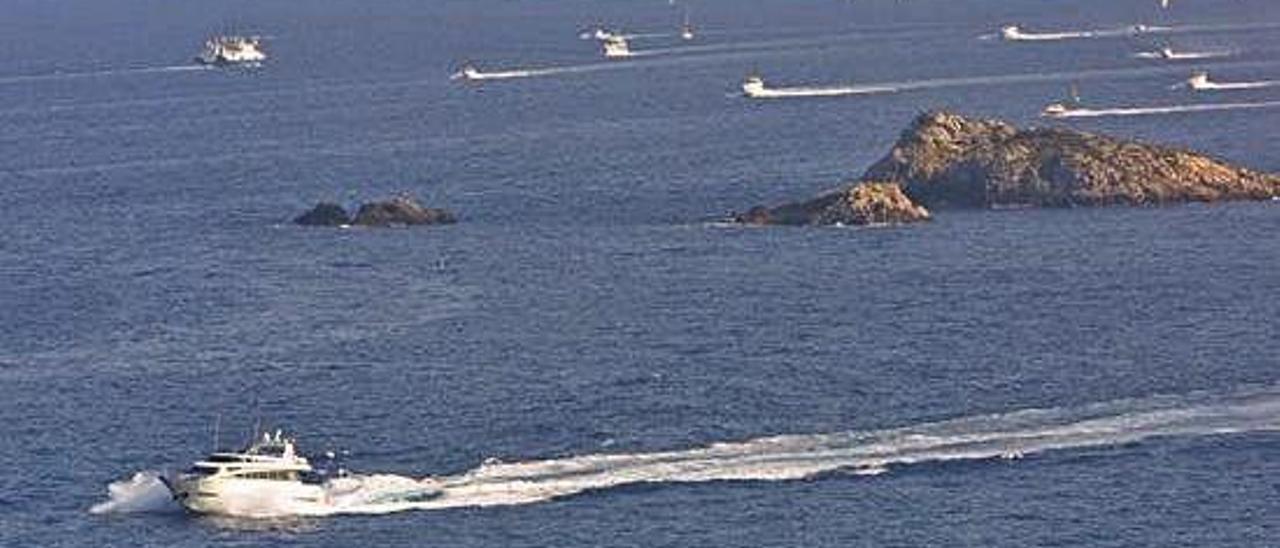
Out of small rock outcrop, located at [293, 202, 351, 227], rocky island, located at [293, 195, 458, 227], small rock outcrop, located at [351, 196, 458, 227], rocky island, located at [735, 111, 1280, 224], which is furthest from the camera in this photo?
small rock outcrop, located at [293, 202, 351, 227]

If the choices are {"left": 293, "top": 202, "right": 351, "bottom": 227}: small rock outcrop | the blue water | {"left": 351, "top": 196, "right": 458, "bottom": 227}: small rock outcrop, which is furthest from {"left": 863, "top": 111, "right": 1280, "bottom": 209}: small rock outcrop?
{"left": 293, "top": 202, "right": 351, "bottom": 227}: small rock outcrop

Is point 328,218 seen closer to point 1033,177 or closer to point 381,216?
point 381,216

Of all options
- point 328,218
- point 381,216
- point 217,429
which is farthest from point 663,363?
point 328,218

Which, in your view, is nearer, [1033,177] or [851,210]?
[851,210]

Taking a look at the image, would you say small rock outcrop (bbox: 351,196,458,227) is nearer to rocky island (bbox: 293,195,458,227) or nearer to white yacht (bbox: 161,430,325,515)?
rocky island (bbox: 293,195,458,227)

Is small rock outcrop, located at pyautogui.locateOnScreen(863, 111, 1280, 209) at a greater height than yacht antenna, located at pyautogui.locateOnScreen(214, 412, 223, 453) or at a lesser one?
greater

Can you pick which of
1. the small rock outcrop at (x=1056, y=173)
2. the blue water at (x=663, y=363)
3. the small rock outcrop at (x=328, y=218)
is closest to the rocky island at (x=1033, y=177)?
the small rock outcrop at (x=1056, y=173)

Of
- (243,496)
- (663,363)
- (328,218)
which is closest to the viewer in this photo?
(243,496)
